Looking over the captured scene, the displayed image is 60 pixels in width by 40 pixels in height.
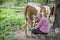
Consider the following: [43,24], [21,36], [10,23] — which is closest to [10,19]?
[10,23]

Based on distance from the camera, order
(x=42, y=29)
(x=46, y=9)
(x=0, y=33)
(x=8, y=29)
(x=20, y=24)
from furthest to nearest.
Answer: (x=20, y=24), (x=8, y=29), (x=46, y=9), (x=0, y=33), (x=42, y=29)

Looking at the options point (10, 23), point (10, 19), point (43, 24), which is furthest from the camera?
point (10, 19)

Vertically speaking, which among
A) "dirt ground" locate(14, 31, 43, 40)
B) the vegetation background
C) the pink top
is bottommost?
"dirt ground" locate(14, 31, 43, 40)

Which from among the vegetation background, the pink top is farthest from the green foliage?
the pink top

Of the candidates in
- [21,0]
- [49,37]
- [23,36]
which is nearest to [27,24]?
[23,36]

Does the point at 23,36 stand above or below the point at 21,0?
below

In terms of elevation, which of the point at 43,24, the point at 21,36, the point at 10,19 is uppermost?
the point at 43,24

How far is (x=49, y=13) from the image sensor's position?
7797 mm

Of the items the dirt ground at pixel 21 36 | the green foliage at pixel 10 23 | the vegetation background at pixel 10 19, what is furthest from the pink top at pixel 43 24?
the green foliage at pixel 10 23

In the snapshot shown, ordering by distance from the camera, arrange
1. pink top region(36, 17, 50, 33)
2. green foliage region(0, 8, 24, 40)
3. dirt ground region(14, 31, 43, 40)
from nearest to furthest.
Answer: pink top region(36, 17, 50, 33) < dirt ground region(14, 31, 43, 40) < green foliage region(0, 8, 24, 40)

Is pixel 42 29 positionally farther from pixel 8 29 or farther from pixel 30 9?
pixel 8 29

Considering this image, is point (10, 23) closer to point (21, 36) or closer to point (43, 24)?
point (21, 36)

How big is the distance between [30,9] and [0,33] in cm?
133

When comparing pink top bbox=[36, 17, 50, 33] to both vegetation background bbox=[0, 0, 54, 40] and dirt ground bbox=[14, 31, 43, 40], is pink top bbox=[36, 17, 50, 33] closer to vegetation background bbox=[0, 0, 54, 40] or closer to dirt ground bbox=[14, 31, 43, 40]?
dirt ground bbox=[14, 31, 43, 40]
